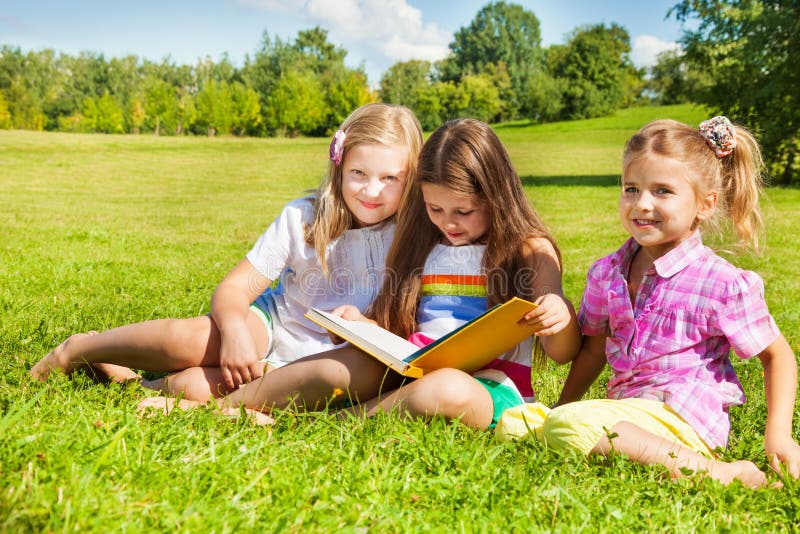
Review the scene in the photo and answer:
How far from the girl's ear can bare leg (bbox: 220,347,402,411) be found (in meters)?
1.23

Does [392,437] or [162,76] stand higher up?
[162,76]

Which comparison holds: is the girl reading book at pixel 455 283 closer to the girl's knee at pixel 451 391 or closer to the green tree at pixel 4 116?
the girl's knee at pixel 451 391

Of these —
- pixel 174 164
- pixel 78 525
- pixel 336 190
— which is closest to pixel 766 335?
pixel 336 190

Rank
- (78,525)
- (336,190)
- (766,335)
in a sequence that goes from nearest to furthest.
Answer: (78,525)
(766,335)
(336,190)

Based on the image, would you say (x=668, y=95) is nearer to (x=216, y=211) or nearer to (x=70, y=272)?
(x=216, y=211)

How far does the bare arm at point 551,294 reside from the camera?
8.10 ft

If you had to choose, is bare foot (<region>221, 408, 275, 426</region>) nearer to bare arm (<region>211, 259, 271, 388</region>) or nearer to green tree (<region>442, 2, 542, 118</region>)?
bare arm (<region>211, 259, 271, 388</region>)

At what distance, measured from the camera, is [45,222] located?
9.32 m

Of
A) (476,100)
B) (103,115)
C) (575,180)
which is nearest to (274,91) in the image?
(103,115)

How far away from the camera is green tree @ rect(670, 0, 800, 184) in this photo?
1582 centimetres

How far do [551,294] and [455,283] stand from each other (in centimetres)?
52

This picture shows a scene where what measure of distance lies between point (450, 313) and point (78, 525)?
5.63 feet

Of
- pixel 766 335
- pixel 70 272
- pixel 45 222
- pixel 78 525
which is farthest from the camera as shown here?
pixel 45 222

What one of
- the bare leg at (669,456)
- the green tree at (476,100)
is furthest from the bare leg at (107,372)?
the green tree at (476,100)
